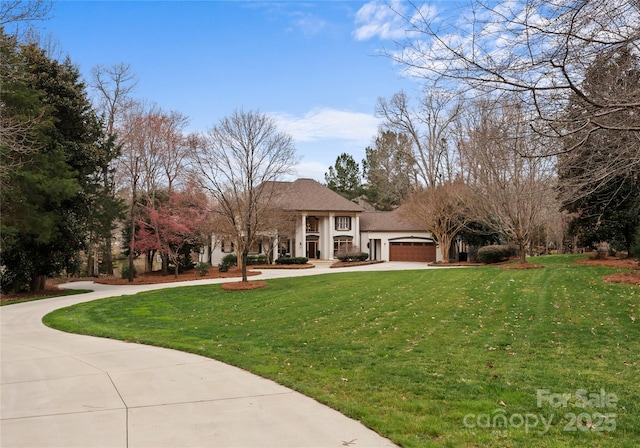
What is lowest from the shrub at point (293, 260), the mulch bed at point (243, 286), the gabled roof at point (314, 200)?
the mulch bed at point (243, 286)

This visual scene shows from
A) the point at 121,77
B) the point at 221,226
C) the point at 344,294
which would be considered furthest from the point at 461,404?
the point at 121,77

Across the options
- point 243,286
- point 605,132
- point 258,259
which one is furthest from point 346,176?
point 605,132

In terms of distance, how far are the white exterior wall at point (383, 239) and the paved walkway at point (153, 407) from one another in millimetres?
32952

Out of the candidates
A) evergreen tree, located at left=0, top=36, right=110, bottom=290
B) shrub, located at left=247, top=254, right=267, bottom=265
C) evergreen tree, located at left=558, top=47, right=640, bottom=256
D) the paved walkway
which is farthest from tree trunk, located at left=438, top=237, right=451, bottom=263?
the paved walkway

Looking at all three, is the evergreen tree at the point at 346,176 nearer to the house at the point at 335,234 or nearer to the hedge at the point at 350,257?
the house at the point at 335,234

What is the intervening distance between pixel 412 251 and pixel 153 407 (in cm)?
3509

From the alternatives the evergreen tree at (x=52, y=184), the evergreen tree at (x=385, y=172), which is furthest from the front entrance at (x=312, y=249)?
the evergreen tree at (x=52, y=184)

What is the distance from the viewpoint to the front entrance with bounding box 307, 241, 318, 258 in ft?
134

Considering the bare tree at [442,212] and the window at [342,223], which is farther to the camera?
the window at [342,223]

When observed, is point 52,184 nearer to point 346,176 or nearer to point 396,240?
point 396,240

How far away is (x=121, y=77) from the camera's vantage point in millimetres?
27906

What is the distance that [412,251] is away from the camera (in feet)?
124

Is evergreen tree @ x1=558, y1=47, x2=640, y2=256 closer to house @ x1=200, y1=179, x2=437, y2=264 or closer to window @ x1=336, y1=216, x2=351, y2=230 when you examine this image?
house @ x1=200, y1=179, x2=437, y2=264

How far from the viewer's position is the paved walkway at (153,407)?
3562 millimetres
